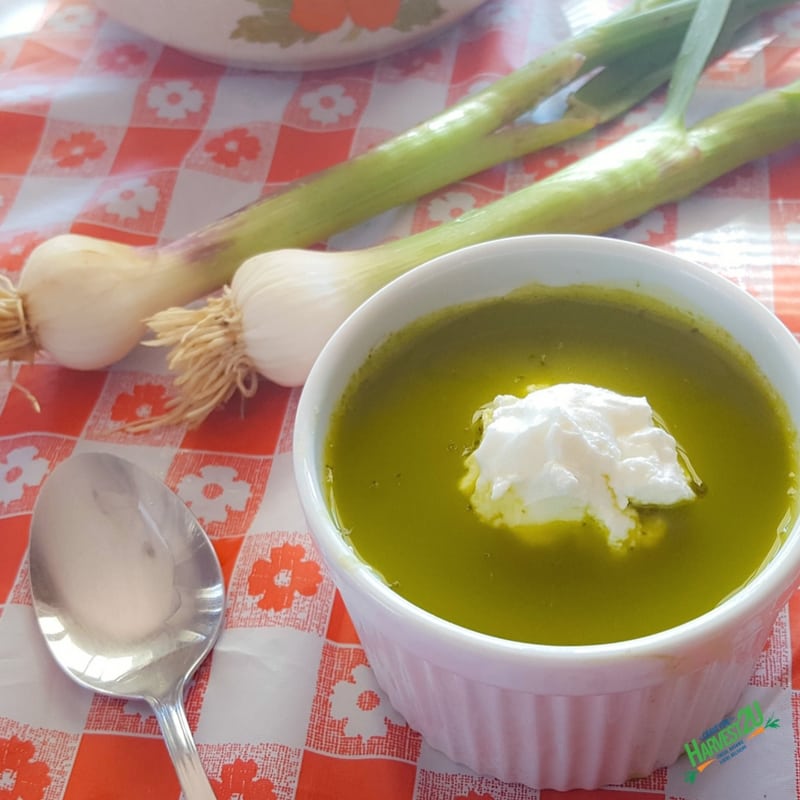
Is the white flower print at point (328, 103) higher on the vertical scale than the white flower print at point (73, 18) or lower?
higher

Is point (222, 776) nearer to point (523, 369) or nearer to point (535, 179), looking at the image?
point (523, 369)

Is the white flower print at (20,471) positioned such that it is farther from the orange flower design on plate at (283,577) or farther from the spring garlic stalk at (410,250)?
the orange flower design on plate at (283,577)

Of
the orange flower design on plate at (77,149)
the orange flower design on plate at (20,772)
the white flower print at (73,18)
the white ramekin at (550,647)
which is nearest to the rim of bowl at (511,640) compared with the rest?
the white ramekin at (550,647)

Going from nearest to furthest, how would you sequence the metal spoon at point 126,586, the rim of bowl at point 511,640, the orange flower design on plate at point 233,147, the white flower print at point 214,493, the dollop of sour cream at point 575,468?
1. the rim of bowl at point 511,640
2. the dollop of sour cream at point 575,468
3. the metal spoon at point 126,586
4. the white flower print at point 214,493
5. the orange flower design on plate at point 233,147

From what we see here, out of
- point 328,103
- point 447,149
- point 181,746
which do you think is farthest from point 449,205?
point 181,746

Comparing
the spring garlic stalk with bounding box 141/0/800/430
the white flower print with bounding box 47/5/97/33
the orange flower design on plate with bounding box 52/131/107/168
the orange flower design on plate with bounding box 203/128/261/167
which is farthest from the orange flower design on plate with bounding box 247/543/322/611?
the white flower print with bounding box 47/5/97/33

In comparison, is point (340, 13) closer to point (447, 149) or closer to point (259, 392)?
point (447, 149)
